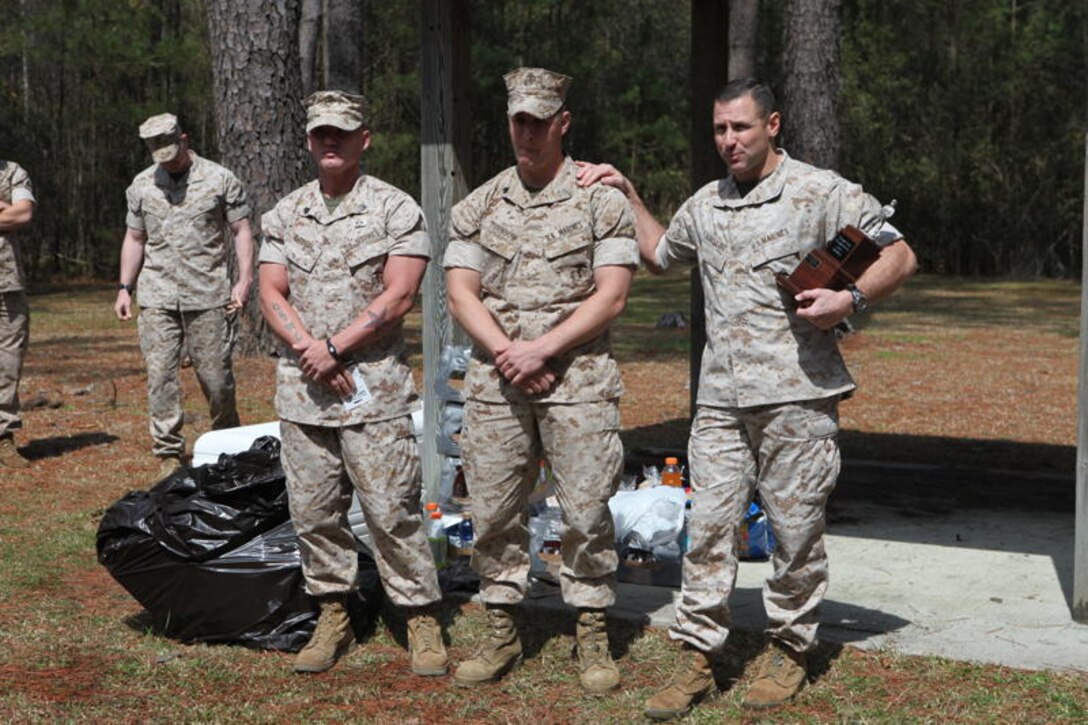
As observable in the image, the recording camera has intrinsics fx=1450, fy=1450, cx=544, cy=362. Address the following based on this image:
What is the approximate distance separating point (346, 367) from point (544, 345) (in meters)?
0.76

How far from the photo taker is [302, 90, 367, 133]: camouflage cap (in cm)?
514

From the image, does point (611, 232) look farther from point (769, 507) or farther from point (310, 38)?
point (310, 38)

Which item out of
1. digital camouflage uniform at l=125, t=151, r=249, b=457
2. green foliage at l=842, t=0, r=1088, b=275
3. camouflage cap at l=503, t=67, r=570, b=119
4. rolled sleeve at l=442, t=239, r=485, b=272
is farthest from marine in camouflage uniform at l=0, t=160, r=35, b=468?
green foliage at l=842, t=0, r=1088, b=275

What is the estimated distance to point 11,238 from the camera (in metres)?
9.05

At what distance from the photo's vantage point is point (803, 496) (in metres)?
4.71

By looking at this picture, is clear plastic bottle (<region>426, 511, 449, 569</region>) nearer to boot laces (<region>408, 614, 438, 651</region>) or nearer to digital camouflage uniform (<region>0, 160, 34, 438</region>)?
boot laces (<region>408, 614, 438, 651</region>)

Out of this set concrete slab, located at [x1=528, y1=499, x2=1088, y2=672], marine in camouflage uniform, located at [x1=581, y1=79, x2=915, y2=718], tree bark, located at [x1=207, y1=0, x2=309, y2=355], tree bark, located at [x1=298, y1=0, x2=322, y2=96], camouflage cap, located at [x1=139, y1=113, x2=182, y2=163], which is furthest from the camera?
tree bark, located at [x1=298, y1=0, x2=322, y2=96]

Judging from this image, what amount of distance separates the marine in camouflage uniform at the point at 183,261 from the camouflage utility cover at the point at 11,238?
3.27ft

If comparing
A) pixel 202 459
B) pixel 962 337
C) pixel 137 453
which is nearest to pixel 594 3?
pixel 962 337

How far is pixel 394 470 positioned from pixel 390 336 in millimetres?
488

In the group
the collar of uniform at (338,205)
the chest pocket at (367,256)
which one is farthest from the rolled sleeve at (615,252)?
the collar of uniform at (338,205)

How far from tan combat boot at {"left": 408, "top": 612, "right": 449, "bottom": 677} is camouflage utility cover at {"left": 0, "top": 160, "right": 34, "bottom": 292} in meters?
4.78

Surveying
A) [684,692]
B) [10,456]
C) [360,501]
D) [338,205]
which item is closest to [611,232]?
[338,205]

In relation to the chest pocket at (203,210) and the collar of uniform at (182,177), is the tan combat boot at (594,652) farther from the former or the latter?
the collar of uniform at (182,177)
